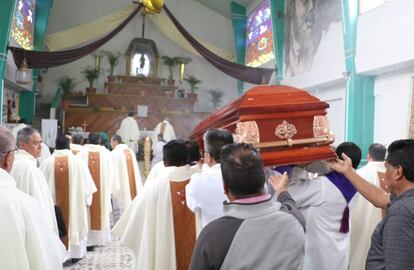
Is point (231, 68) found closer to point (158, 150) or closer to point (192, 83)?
point (158, 150)

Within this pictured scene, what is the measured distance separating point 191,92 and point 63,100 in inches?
175

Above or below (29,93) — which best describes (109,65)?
above

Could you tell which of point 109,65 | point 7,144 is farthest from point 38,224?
point 109,65

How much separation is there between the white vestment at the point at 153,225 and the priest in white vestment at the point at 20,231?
910 millimetres

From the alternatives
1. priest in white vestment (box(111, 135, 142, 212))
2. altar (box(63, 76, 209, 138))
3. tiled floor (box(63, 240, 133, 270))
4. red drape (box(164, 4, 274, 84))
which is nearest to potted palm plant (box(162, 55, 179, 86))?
altar (box(63, 76, 209, 138))

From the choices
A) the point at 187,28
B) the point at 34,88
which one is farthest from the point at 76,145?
the point at 187,28

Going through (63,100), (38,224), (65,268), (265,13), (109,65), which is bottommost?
(65,268)

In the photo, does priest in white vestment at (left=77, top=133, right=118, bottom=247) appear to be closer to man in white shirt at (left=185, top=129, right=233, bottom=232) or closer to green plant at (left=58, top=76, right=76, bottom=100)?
man in white shirt at (left=185, top=129, right=233, bottom=232)

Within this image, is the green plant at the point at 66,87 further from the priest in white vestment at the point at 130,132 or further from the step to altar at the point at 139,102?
the priest in white vestment at the point at 130,132

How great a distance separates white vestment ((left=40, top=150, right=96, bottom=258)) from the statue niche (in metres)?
10.2

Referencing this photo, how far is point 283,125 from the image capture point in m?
2.03

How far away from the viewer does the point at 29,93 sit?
12.7 metres

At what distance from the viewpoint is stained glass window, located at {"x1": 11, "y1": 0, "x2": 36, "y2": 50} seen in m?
11.0

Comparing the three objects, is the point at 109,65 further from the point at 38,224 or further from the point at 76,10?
the point at 38,224
